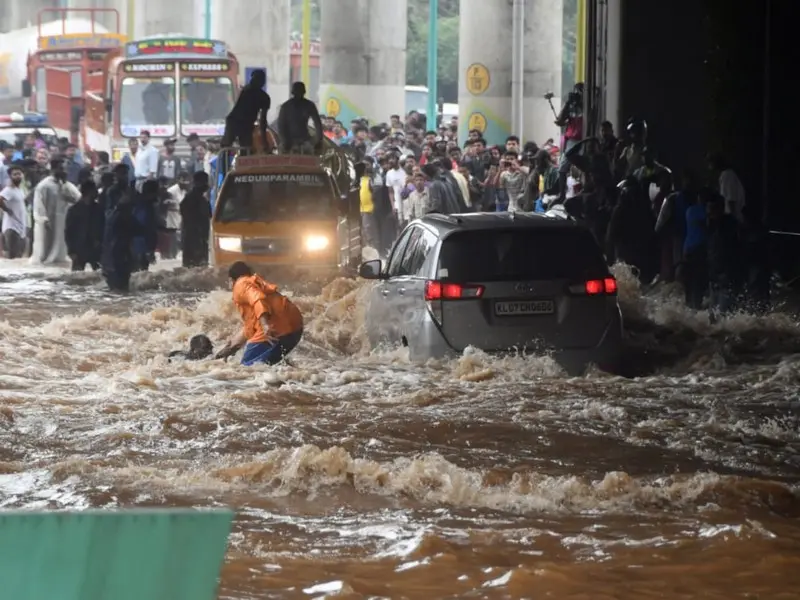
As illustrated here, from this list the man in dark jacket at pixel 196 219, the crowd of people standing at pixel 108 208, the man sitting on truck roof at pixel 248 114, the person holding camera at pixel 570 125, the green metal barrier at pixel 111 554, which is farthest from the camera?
the man in dark jacket at pixel 196 219

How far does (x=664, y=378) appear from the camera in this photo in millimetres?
12875

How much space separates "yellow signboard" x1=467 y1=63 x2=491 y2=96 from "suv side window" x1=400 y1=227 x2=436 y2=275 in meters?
33.9

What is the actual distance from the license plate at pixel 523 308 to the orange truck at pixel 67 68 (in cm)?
2995

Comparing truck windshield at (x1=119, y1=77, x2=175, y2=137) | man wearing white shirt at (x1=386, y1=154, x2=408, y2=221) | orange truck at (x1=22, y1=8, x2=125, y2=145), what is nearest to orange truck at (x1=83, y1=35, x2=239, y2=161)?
truck windshield at (x1=119, y1=77, x2=175, y2=137)

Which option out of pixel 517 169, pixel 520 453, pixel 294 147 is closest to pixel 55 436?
pixel 520 453

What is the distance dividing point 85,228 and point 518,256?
1409cm

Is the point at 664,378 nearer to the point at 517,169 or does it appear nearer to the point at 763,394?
the point at 763,394

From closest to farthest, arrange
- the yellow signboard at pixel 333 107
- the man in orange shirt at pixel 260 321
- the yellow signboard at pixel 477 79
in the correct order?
the man in orange shirt at pixel 260 321 → the yellow signboard at pixel 477 79 → the yellow signboard at pixel 333 107

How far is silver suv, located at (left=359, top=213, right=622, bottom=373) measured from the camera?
1148 centimetres

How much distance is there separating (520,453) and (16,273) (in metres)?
17.5

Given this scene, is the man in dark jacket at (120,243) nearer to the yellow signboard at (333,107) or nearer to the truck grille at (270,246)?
the truck grille at (270,246)

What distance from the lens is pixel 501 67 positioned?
4662 cm

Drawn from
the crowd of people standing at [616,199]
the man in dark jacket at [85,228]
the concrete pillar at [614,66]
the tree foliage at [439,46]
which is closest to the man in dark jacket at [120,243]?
the man in dark jacket at [85,228]

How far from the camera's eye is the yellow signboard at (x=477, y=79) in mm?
46281
